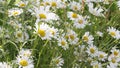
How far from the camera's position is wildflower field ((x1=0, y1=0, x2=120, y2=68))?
5.58ft

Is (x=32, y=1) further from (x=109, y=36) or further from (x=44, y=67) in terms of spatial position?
(x=109, y=36)

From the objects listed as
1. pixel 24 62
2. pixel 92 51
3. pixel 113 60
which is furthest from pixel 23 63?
pixel 113 60

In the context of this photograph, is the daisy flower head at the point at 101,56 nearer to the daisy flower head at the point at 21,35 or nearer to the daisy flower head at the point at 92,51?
the daisy flower head at the point at 92,51

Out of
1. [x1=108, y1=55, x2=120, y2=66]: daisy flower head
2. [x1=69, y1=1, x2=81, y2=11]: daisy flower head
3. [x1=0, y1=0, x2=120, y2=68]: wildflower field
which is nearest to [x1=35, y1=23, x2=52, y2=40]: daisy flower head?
[x1=0, y1=0, x2=120, y2=68]: wildflower field

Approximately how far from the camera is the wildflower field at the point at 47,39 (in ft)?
5.58

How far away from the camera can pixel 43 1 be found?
7.23ft

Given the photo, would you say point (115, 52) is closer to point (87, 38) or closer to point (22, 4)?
point (87, 38)

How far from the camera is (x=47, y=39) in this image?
5.64ft

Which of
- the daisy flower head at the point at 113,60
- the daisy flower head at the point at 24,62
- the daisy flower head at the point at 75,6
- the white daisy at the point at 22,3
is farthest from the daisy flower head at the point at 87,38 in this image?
the daisy flower head at the point at 24,62

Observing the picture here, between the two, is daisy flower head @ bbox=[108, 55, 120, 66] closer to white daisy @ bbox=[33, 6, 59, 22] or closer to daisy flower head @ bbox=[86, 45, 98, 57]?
daisy flower head @ bbox=[86, 45, 98, 57]

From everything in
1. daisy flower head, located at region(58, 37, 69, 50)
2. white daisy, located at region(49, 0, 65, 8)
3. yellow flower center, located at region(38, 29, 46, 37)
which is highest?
white daisy, located at region(49, 0, 65, 8)

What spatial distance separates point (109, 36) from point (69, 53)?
538 millimetres

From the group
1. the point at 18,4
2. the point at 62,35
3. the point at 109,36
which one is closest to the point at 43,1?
the point at 18,4

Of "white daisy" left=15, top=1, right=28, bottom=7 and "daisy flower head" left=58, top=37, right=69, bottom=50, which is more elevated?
"white daisy" left=15, top=1, right=28, bottom=7
